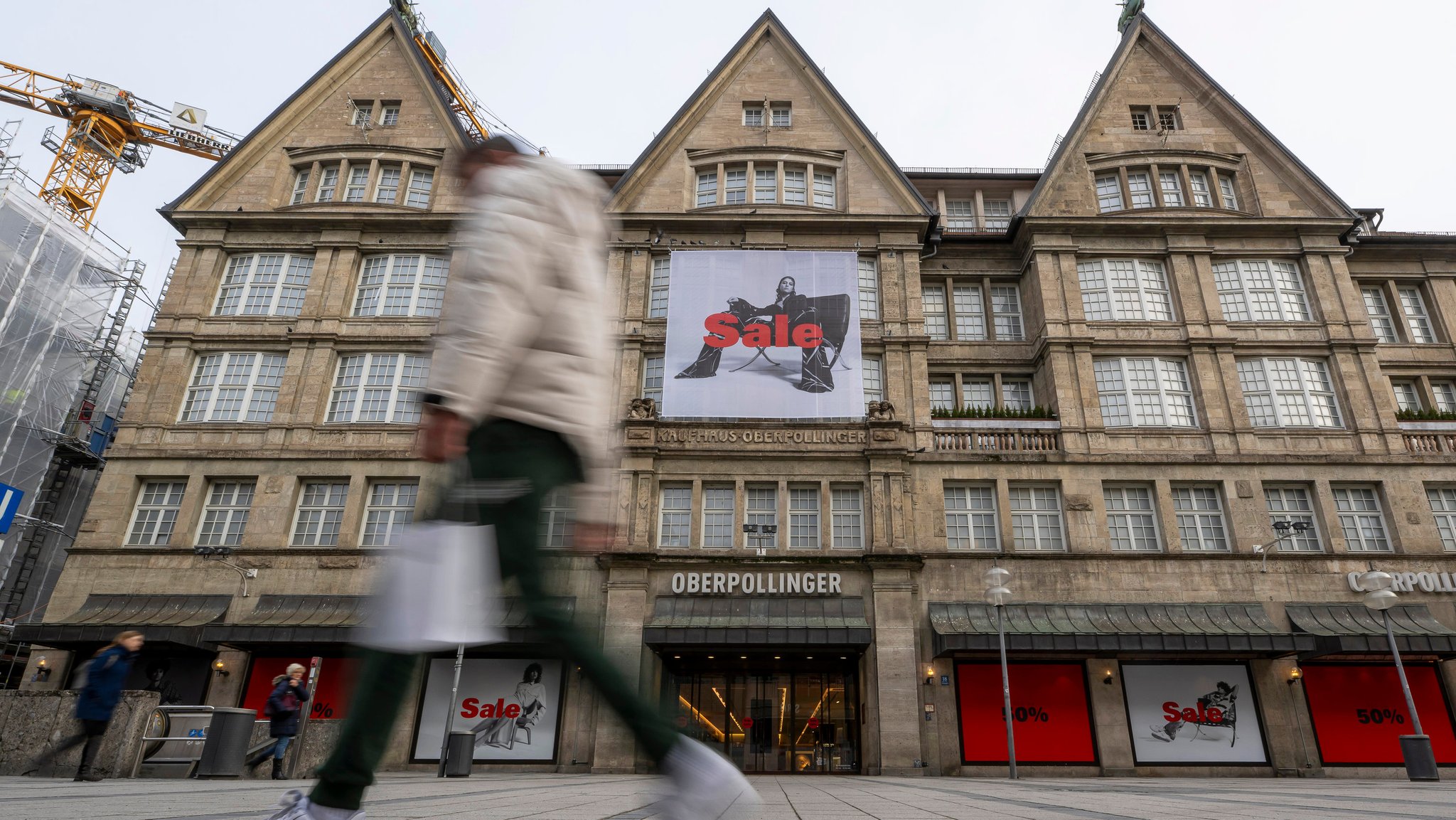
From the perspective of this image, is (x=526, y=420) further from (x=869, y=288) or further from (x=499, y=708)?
(x=869, y=288)

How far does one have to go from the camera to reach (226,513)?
84.0ft

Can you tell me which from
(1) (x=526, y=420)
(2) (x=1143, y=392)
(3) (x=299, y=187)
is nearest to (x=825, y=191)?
(2) (x=1143, y=392)

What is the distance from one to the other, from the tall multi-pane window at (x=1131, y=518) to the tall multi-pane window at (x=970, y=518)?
135 inches

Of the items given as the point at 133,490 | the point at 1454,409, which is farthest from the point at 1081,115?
the point at 133,490

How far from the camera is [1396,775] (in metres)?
21.7

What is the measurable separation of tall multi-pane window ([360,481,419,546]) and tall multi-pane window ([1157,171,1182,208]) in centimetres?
2852

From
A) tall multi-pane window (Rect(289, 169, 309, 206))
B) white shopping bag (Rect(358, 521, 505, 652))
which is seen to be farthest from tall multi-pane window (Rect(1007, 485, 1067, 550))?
tall multi-pane window (Rect(289, 169, 309, 206))

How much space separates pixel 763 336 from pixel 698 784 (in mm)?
24144

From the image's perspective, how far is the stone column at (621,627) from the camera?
2155 centimetres

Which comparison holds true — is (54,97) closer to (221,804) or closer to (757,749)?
(757,749)

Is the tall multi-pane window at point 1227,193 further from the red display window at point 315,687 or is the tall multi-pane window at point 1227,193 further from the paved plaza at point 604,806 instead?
the red display window at point 315,687

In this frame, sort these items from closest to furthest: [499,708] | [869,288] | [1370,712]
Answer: [1370,712], [499,708], [869,288]

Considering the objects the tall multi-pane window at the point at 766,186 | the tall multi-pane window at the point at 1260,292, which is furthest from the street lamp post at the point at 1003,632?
the tall multi-pane window at the point at 766,186

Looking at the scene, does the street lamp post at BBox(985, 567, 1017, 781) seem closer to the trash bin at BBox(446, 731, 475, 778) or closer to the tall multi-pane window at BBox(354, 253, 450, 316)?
the trash bin at BBox(446, 731, 475, 778)
